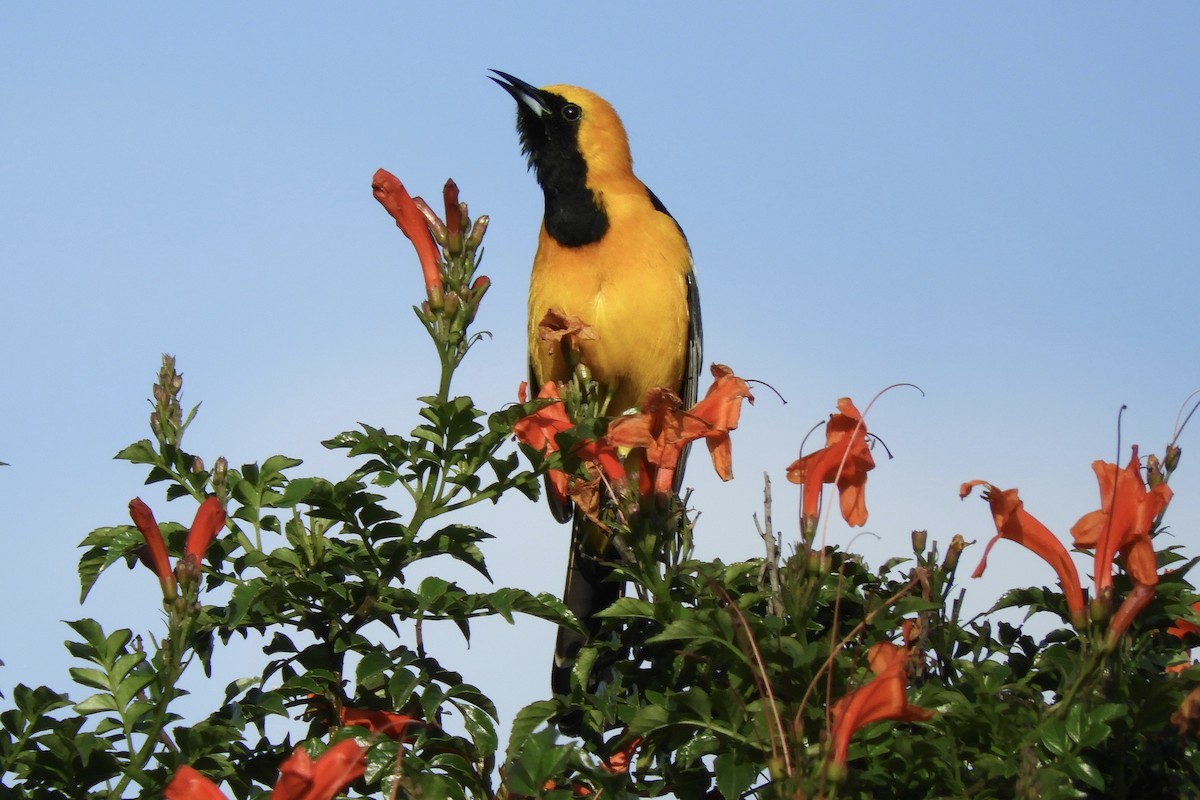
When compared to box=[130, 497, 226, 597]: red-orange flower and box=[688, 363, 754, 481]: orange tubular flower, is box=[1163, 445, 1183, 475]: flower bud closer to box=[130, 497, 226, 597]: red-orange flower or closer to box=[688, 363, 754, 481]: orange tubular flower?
box=[688, 363, 754, 481]: orange tubular flower

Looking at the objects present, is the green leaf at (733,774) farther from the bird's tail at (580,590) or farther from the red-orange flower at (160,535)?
the bird's tail at (580,590)

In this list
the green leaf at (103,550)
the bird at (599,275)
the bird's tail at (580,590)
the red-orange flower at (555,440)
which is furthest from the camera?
the bird at (599,275)

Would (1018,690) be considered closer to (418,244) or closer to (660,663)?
(660,663)

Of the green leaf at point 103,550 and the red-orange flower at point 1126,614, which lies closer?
the red-orange flower at point 1126,614

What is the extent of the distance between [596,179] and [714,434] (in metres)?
2.88

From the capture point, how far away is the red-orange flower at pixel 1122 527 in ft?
8.22

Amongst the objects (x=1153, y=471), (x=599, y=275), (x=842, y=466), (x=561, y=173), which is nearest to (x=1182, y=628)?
(x=1153, y=471)

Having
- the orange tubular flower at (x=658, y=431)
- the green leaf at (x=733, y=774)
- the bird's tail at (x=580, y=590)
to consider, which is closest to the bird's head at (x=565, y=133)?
the bird's tail at (x=580, y=590)

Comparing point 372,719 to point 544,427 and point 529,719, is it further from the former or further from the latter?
point 544,427

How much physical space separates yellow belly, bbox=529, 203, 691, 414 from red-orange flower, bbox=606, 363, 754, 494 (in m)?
2.08

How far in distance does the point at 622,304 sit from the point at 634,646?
8.16 ft

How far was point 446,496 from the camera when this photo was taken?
278cm

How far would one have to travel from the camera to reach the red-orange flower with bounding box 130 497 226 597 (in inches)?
98.9

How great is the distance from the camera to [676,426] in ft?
9.70
